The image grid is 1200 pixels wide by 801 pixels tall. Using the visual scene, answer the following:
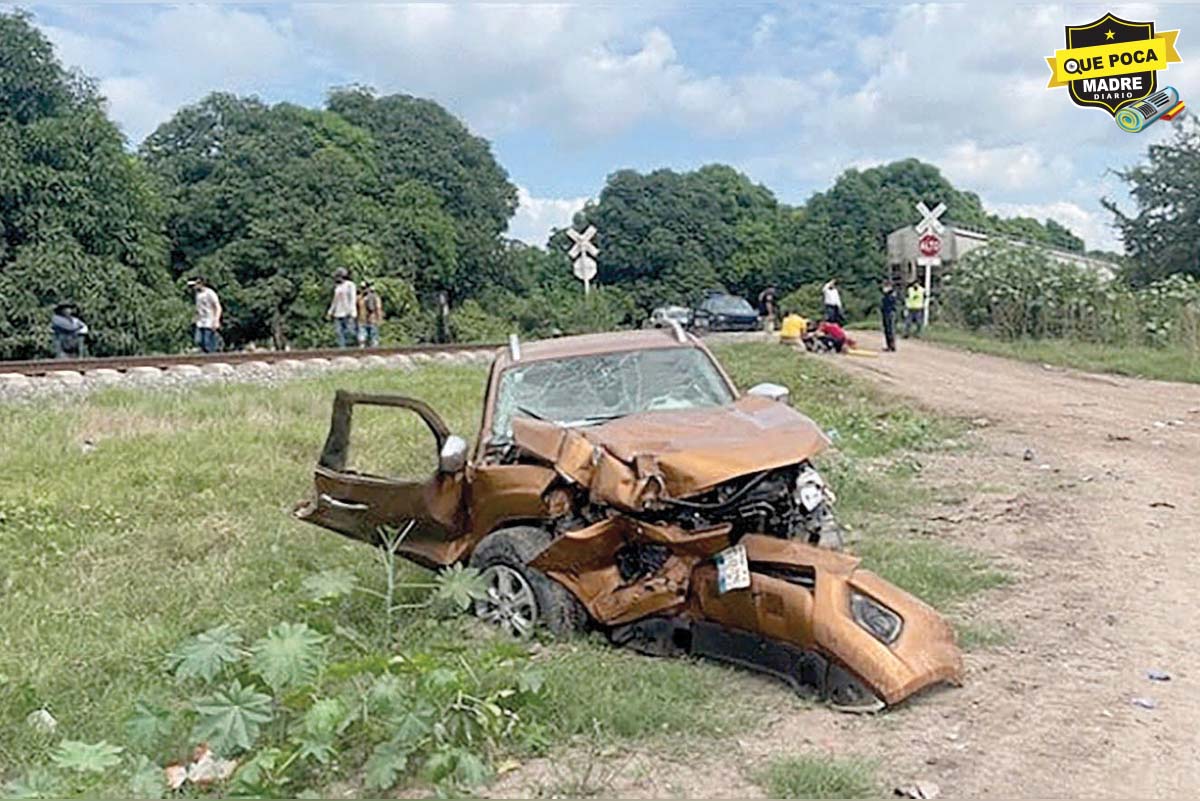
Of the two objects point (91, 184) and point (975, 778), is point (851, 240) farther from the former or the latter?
point (975, 778)

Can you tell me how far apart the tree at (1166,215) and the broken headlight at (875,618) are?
28972 mm

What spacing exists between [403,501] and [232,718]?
2.34 metres

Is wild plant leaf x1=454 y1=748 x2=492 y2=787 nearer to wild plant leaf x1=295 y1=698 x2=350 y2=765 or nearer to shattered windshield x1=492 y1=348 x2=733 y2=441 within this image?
wild plant leaf x1=295 y1=698 x2=350 y2=765

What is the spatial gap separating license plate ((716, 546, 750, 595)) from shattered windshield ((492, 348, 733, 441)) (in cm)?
162

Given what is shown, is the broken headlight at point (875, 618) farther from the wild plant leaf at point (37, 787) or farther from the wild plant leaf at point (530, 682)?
the wild plant leaf at point (37, 787)

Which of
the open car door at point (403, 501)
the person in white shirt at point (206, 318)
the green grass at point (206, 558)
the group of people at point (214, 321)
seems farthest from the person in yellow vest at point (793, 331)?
the open car door at point (403, 501)

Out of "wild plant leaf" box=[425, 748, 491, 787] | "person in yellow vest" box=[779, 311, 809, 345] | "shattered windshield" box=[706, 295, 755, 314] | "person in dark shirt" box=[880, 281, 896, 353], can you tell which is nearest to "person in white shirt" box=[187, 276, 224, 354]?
"person in yellow vest" box=[779, 311, 809, 345]

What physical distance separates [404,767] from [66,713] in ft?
6.26

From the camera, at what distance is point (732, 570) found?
4.73 meters

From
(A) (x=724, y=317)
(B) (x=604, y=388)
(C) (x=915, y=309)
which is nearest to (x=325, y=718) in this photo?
(B) (x=604, y=388)

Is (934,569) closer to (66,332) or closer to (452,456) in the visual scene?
(452,456)

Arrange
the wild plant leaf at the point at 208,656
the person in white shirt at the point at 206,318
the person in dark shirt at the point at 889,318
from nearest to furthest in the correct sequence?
the wild plant leaf at the point at 208,656 → the person in white shirt at the point at 206,318 → the person in dark shirt at the point at 889,318

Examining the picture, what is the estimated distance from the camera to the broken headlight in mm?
4590

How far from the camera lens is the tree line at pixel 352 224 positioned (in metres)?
27.1
